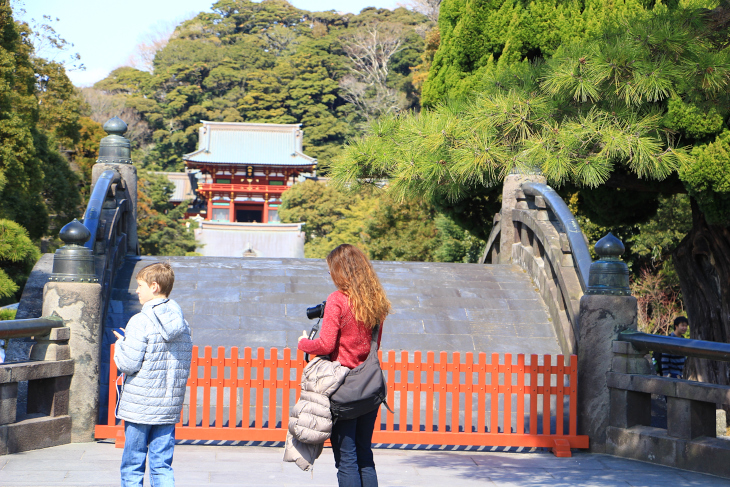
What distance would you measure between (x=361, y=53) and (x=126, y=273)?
51.4 meters

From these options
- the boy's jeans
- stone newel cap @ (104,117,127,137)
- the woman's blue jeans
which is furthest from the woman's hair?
stone newel cap @ (104,117,127,137)

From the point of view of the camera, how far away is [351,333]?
12.1 ft

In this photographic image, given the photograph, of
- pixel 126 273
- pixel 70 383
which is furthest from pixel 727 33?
pixel 126 273

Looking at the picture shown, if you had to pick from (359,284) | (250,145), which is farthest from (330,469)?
(250,145)

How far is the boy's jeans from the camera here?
374cm

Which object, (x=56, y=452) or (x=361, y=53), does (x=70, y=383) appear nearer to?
(x=56, y=452)

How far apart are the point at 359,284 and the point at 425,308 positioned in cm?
454

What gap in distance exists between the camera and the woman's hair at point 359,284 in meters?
3.68

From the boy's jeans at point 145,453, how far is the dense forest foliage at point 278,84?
45823 millimetres

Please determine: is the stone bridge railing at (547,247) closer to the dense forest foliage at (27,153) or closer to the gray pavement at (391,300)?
the gray pavement at (391,300)

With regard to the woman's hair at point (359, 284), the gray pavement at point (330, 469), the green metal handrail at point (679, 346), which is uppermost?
the woman's hair at point (359, 284)

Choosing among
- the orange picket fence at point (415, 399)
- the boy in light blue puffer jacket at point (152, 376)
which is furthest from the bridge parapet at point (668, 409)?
the boy in light blue puffer jacket at point (152, 376)

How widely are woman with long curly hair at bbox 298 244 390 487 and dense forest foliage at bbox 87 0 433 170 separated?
4579 cm

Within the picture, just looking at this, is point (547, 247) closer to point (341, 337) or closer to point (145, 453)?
point (341, 337)
